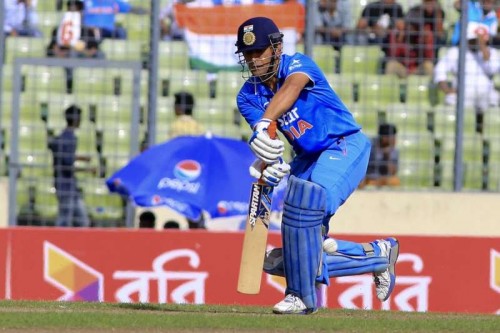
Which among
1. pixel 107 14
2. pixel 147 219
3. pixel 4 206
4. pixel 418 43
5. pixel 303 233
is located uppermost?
pixel 107 14

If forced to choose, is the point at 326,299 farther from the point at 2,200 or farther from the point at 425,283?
the point at 2,200

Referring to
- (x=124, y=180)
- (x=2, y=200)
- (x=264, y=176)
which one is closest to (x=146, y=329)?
(x=264, y=176)

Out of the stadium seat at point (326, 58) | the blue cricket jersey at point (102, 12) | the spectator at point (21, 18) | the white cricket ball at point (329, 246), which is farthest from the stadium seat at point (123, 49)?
the white cricket ball at point (329, 246)

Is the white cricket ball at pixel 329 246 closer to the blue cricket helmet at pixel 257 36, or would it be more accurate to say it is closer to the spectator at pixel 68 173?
the blue cricket helmet at pixel 257 36

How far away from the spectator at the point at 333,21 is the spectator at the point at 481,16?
1.22 m

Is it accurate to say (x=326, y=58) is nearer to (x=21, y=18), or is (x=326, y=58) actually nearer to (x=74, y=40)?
(x=74, y=40)

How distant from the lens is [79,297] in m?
11.7

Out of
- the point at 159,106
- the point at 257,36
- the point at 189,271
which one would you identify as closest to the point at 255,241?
the point at 257,36

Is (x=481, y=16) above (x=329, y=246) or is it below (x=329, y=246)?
above

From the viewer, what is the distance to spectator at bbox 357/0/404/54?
13.9m

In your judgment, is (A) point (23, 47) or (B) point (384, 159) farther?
(A) point (23, 47)

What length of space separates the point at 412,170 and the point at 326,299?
254 cm

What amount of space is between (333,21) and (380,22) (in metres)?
0.54

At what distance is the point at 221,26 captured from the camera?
1364cm
